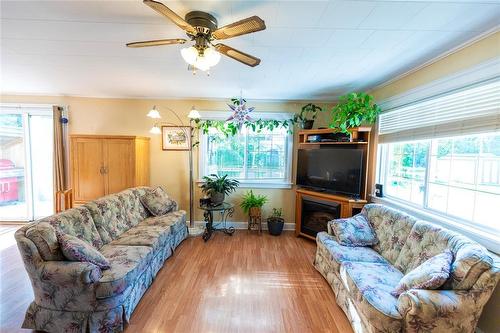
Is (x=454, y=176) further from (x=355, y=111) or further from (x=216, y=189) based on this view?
(x=216, y=189)

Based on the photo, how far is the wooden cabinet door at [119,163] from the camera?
365 cm

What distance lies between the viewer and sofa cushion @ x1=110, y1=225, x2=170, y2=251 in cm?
242

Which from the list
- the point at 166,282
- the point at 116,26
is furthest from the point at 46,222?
the point at 116,26

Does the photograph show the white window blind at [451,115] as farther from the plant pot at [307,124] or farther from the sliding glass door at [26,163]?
the sliding glass door at [26,163]

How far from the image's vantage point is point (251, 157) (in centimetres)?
426

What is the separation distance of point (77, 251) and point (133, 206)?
1411 mm

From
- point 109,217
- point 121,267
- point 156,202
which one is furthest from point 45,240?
point 156,202

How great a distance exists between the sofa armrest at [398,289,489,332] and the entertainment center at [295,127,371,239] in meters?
1.78

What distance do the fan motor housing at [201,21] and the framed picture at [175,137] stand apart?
263 centimetres

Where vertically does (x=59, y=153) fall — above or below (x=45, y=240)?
above

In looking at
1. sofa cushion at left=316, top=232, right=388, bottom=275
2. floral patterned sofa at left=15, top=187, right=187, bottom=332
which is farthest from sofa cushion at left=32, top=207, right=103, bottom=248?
sofa cushion at left=316, top=232, right=388, bottom=275

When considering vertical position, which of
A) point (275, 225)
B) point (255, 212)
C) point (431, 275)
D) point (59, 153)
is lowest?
point (275, 225)

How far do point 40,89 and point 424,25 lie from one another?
530 centimetres

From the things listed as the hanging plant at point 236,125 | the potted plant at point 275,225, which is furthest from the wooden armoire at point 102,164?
the potted plant at point 275,225
